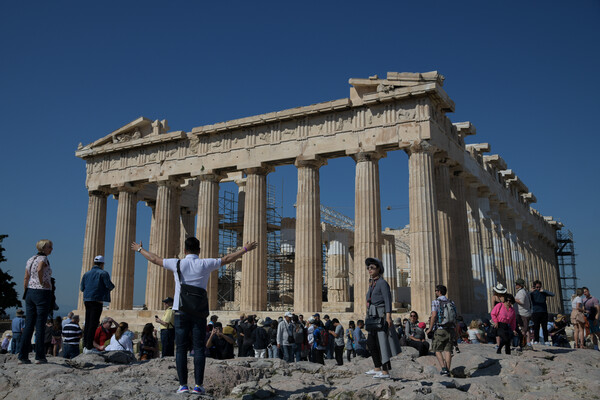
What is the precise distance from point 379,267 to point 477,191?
23.8 metres

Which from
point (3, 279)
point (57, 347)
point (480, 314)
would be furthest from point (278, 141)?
point (3, 279)

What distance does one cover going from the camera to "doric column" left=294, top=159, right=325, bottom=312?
25.8m

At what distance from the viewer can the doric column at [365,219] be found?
24.3m

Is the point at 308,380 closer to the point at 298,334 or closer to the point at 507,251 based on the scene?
the point at 298,334

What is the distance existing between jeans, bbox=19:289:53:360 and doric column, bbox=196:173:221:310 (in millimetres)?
19330

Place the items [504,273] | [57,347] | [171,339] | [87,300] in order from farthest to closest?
[504,273], [57,347], [171,339], [87,300]

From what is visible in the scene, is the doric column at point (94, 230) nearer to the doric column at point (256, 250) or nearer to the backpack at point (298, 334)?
the doric column at point (256, 250)

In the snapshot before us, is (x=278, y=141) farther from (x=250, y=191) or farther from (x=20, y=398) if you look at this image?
(x=20, y=398)

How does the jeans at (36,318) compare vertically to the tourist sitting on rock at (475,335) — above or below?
above

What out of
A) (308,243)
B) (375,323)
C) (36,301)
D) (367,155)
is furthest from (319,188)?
(36,301)

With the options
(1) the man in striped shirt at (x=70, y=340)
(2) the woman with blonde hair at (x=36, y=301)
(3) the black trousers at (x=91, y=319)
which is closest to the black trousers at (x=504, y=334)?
(3) the black trousers at (x=91, y=319)

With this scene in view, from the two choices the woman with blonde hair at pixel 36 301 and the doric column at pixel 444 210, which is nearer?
the woman with blonde hair at pixel 36 301

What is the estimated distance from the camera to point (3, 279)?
39.9 meters

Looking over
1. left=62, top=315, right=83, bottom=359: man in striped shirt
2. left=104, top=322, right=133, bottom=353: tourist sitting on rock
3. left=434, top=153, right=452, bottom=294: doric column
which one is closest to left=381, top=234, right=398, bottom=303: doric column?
left=434, top=153, right=452, bottom=294: doric column
